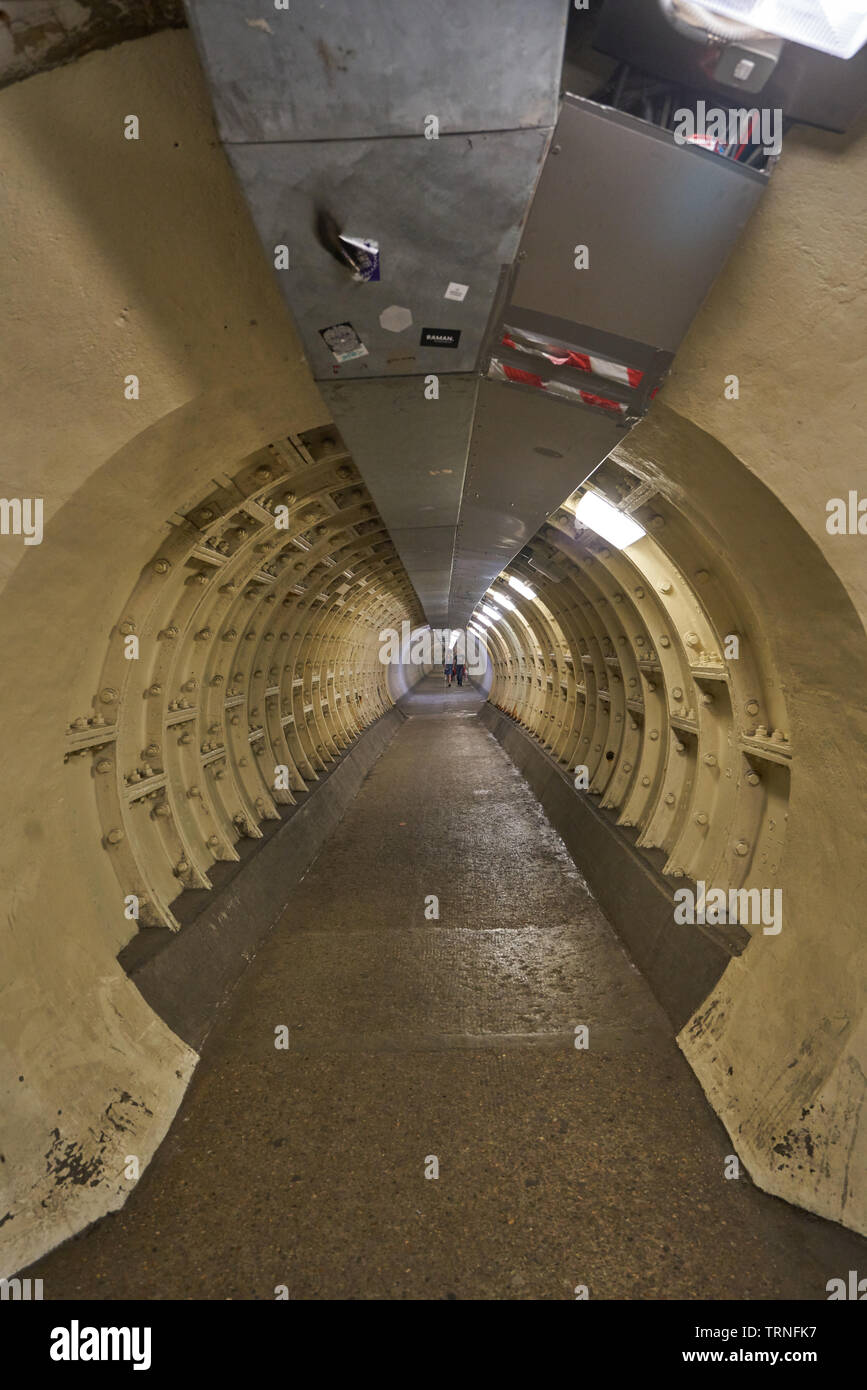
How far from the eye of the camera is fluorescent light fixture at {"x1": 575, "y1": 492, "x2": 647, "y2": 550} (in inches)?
191

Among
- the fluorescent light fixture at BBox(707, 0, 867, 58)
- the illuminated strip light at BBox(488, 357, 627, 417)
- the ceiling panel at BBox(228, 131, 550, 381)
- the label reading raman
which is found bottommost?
the illuminated strip light at BBox(488, 357, 627, 417)

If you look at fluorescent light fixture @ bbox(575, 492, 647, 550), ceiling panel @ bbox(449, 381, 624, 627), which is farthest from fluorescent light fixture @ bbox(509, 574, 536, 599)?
fluorescent light fixture @ bbox(575, 492, 647, 550)

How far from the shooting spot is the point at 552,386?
298cm

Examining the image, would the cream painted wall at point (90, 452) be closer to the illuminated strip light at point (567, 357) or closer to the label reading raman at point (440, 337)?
the label reading raman at point (440, 337)

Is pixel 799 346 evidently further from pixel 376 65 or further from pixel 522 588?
pixel 522 588

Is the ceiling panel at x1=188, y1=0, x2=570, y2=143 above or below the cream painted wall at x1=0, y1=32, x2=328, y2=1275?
above

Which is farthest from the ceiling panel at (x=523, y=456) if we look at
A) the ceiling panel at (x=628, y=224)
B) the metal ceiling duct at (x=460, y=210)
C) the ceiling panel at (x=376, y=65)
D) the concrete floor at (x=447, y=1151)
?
the concrete floor at (x=447, y=1151)

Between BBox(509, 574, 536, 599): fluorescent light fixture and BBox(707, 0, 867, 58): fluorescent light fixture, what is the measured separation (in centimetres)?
812

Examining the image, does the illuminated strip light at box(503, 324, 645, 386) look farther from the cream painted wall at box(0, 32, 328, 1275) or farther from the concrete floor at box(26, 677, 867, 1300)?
the concrete floor at box(26, 677, 867, 1300)

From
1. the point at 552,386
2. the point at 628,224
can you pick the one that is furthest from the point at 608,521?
the point at 628,224

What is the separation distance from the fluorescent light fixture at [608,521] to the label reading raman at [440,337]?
7.71 ft

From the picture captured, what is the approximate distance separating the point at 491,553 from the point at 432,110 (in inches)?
196

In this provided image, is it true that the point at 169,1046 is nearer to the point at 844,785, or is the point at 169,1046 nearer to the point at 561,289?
the point at 844,785
